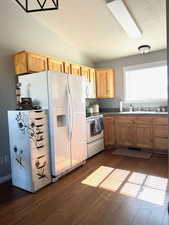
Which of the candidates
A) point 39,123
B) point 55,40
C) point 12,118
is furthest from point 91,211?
point 55,40

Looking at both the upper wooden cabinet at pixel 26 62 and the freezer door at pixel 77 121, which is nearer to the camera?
the upper wooden cabinet at pixel 26 62

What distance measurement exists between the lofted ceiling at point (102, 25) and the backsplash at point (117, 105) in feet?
4.48

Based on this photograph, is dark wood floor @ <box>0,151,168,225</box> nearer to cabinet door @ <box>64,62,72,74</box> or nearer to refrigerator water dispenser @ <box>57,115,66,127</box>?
refrigerator water dispenser @ <box>57,115,66,127</box>

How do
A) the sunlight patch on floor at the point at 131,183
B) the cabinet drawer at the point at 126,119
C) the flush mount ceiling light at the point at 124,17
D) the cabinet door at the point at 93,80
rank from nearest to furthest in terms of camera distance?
the sunlight patch on floor at the point at 131,183 → the flush mount ceiling light at the point at 124,17 → the cabinet drawer at the point at 126,119 → the cabinet door at the point at 93,80

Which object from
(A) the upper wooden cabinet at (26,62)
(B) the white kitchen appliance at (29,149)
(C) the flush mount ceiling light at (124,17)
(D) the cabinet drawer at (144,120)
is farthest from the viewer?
(D) the cabinet drawer at (144,120)

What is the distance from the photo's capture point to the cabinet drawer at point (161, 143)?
378 cm

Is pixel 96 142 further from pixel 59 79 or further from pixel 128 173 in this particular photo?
pixel 59 79

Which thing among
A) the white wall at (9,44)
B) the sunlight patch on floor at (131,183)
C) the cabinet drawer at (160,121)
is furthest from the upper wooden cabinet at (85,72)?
the sunlight patch on floor at (131,183)

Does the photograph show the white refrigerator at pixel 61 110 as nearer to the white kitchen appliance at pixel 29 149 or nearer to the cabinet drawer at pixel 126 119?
the white kitchen appliance at pixel 29 149

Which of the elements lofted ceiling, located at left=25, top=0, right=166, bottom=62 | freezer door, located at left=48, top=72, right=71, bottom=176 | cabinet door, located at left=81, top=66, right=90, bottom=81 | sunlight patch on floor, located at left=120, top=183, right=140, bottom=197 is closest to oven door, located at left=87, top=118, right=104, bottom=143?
freezer door, located at left=48, top=72, right=71, bottom=176

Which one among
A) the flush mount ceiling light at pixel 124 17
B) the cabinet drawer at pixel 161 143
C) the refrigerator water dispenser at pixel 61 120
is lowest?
the cabinet drawer at pixel 161 143

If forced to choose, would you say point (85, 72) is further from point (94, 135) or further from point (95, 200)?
point (95, 200)

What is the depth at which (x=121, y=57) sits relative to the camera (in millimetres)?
4867

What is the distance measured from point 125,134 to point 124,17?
2588 mm
